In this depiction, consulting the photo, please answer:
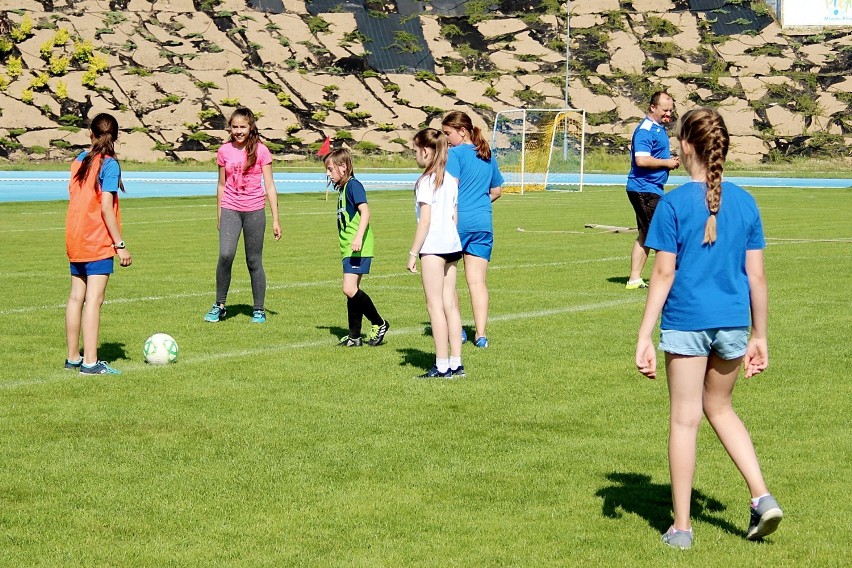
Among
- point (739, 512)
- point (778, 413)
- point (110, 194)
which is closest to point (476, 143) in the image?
point (110, 194)

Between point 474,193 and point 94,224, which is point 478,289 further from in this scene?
point 94,224

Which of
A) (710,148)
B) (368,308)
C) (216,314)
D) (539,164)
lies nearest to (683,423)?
(710,148)

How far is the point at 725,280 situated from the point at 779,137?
64.0 metres

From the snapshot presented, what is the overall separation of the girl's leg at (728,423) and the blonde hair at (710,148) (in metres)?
0.62

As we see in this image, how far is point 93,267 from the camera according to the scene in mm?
9320

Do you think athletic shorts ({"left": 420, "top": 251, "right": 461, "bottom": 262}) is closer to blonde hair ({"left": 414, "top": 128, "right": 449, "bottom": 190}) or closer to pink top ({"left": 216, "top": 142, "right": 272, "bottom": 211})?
blonde hair ({"left": 414, "top": 128, "right": 449, "bottom": 190})

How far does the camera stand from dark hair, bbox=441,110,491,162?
10344 millimetres

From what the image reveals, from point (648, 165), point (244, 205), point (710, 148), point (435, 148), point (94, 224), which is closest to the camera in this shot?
point (710, 148)

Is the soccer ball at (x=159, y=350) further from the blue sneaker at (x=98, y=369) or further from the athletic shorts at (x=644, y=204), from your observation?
the athletic shorts at (x=644, y=204)

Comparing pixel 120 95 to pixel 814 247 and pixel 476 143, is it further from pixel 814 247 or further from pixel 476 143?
pixel 476 143

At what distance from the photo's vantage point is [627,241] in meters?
21.3

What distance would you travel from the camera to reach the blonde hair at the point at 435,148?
9000 mm

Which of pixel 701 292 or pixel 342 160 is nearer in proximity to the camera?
pixel 701 292

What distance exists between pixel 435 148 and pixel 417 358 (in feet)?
6.46
